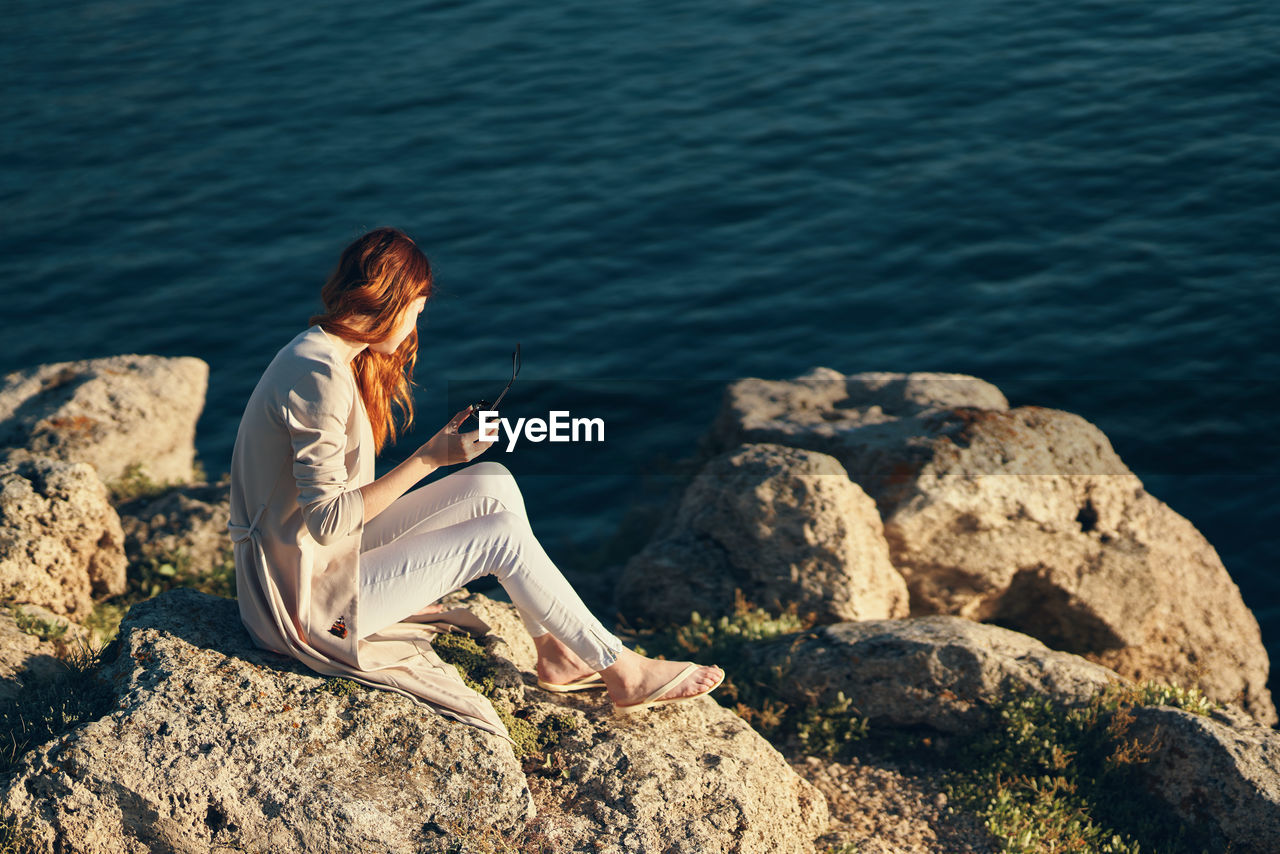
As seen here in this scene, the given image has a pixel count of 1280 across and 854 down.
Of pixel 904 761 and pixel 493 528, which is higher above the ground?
pixel 493 528

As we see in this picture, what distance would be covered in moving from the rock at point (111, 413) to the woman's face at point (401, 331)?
Answer: 6.05 metres

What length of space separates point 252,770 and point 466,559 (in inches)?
50.7

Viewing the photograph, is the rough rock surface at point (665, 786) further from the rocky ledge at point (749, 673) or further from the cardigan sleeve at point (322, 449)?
the cardigan sleeve at point (322, 449)

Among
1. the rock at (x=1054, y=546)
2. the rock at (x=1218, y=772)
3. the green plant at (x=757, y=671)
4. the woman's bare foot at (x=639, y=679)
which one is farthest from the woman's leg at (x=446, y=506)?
the rock at (x=1054, y=546)

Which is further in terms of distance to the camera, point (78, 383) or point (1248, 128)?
point (1248, 128)

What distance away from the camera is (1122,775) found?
20.4 ft

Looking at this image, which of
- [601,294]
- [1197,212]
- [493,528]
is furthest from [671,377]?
→ [493,528]

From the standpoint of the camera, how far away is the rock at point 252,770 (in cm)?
473

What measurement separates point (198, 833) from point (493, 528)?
1.79 m

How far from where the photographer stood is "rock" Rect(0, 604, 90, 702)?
222 inches

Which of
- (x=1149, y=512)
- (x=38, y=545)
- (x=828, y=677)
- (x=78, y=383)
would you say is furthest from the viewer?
(x=78, y=383)

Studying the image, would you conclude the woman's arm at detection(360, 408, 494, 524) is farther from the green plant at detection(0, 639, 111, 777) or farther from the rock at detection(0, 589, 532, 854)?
the green plant at detection(0, 639, 111, 777)

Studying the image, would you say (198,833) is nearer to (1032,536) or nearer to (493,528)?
(493,528)

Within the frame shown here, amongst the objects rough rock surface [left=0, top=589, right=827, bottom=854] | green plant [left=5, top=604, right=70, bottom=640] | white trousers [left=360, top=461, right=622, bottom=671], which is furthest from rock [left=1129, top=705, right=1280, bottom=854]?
green plant [left=5, top=604, right=70, bottom=640]
